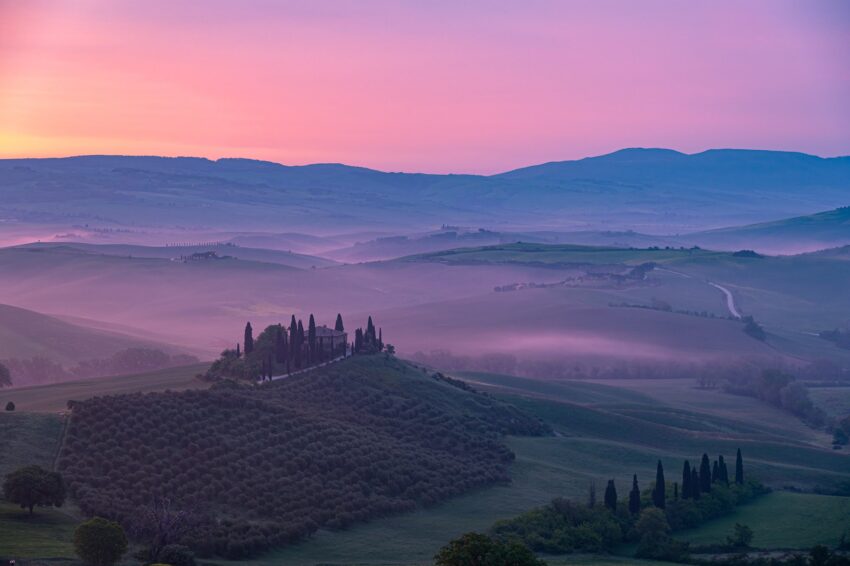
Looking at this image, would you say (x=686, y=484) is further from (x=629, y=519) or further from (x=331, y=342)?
(x=331, y=342)

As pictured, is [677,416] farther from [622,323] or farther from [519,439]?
[622,323]

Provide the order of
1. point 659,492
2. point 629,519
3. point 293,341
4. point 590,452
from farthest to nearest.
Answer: point 293,341 → point 590,452 → point 659,492 → point 629,519

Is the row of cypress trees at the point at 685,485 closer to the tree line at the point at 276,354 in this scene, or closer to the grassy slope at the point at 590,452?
the grassy slope at the point at 590,452

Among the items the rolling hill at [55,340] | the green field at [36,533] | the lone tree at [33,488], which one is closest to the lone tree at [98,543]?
the green field at [36,533]

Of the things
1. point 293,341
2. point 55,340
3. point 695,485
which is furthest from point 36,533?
point 55,340

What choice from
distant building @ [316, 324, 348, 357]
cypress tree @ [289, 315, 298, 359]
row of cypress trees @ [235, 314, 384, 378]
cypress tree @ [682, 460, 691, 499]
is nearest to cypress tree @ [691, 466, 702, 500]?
cypress tree @ [682, 460, 691, 499]

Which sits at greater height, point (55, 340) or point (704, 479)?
point (55, 340)
